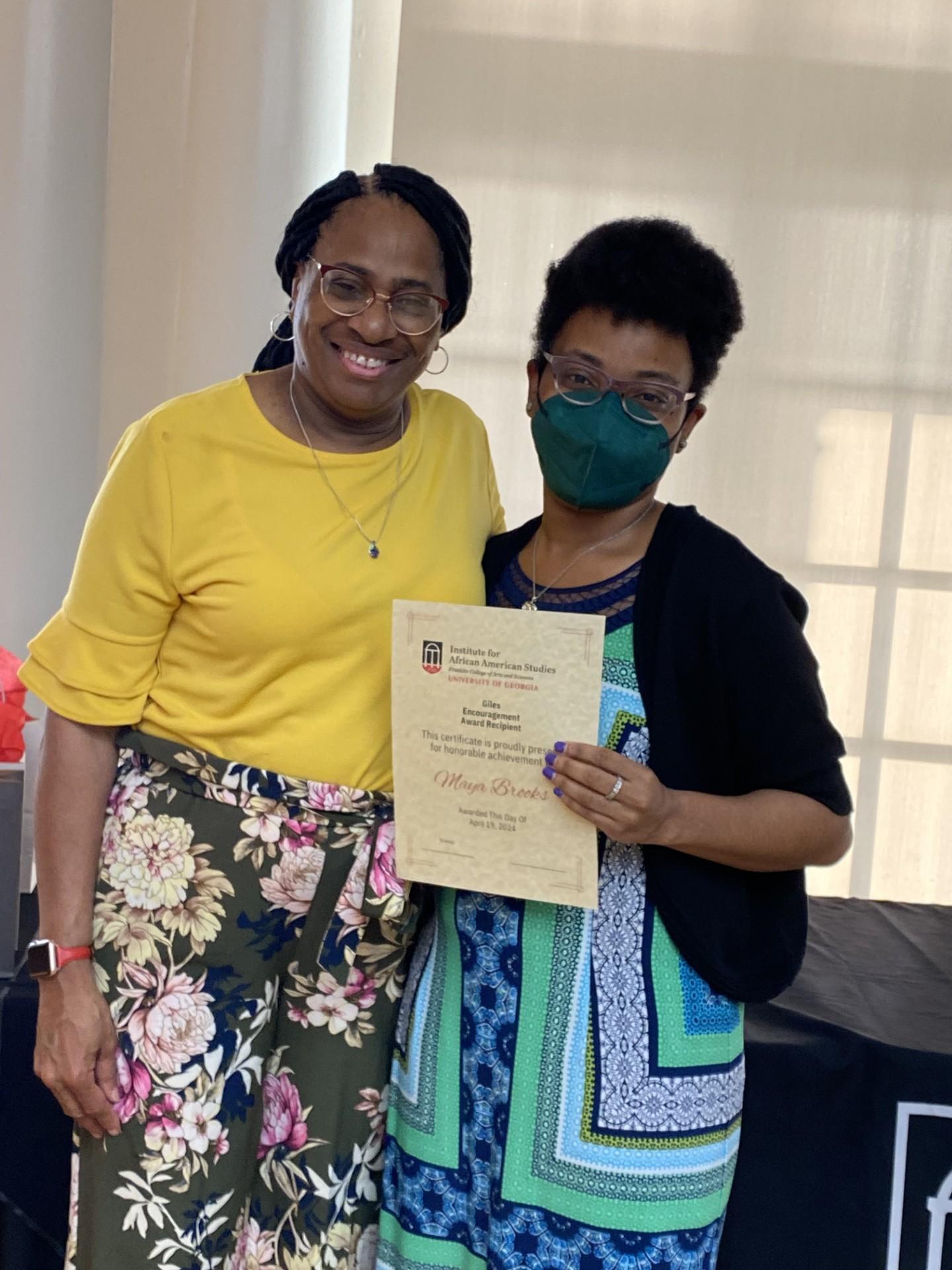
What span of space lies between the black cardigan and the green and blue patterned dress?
2 cm

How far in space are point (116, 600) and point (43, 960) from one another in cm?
38

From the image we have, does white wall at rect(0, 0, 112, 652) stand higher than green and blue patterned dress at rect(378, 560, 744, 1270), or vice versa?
white wall at rect(0, 0, 112, 652)

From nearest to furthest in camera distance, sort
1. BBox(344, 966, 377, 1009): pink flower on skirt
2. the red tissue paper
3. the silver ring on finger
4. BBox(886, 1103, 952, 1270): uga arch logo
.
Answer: the silver ring on finger, BBox(344, 966, 377, 1009): pink flower on skirt, BBox(886, 1103, 952, 1270): uga arch logo, the red tissue paper

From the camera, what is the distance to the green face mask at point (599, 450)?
3.95ft

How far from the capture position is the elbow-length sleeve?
123cm

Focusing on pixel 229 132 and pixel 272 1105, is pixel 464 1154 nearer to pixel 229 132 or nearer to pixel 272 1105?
pixel 272 1105

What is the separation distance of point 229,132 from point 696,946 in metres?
2.24

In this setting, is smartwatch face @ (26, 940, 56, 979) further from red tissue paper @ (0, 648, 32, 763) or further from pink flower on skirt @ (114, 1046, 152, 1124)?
red tissue paper @ (0, 648, 32, 763)

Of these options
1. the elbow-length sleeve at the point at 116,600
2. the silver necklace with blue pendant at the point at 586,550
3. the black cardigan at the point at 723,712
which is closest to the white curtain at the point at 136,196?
the elbow-length sleeve at the point at 116,600

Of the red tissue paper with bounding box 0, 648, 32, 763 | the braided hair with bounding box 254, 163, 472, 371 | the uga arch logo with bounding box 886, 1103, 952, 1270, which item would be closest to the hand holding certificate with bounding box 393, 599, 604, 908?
the braided hair with bounding box 254, 163, 472, 371

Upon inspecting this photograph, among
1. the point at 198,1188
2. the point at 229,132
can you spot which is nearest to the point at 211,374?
the point at 229,132

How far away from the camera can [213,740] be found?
1268 mm

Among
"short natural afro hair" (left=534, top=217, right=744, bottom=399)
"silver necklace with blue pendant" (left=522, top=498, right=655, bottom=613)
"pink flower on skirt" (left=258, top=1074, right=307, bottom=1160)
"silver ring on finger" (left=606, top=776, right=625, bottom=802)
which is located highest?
"short natural afro hair" (left=534, top=217, right=744, bottom=399)

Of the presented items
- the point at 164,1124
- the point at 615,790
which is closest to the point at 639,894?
the point at 615,790
